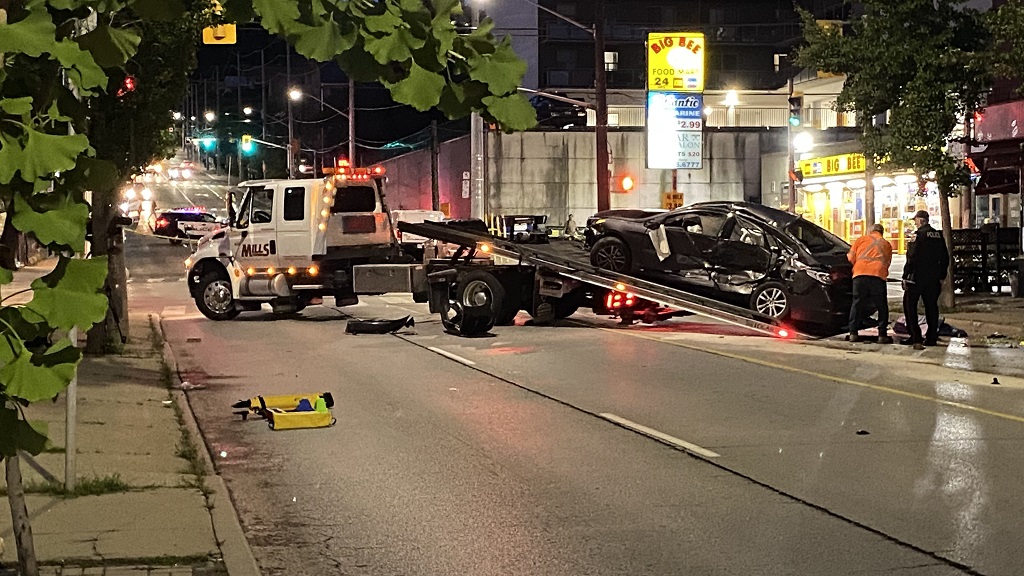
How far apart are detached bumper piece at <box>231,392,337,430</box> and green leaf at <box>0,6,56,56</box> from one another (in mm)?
8147

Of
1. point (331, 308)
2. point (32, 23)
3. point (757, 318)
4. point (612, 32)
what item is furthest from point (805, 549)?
point (612, 32)

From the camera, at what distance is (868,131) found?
24.1 meters

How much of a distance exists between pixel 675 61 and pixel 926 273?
19.9 meters

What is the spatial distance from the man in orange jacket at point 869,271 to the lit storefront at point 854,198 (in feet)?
86.4

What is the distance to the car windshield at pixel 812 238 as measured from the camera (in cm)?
1833

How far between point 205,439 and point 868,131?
16432 millimetres

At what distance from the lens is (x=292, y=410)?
12289 millimetres

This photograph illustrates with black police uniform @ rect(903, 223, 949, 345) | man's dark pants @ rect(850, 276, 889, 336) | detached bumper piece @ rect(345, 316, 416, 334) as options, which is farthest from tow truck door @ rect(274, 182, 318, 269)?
black police uniform @ rect(903, 223, 949, 345)

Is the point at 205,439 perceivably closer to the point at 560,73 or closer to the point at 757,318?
the point at 757,318

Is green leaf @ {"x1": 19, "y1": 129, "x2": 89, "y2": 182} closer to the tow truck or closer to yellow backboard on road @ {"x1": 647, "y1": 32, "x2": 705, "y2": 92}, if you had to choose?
the tow truck

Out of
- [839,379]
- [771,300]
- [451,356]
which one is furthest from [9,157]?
[771,300]

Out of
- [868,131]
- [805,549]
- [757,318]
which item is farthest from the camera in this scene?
[868,131]

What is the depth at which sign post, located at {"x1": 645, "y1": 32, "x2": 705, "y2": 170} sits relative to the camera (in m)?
35.8

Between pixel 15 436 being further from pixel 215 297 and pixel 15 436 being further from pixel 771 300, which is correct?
pixel 215 297
